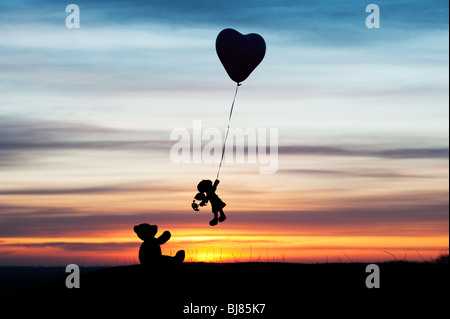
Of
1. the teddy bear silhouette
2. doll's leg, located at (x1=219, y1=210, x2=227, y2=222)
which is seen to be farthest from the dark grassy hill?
doll's leg, located at (x1=219, y1=210, x2=227, y2=222)

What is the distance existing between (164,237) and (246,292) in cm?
286

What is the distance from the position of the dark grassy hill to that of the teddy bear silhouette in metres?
0.21

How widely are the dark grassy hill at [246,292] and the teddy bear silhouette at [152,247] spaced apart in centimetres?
21

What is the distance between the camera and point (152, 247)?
680 inches

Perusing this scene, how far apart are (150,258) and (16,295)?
394 centimetres

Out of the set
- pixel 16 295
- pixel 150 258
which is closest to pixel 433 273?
pixel 150 258

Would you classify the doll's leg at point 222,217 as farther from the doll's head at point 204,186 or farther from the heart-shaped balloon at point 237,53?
the heart-shaped balloon at point 237,53

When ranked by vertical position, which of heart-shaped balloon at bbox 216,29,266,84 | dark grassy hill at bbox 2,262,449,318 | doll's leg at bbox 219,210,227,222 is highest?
heart-shaped balloon at bbox 216,29,266,84

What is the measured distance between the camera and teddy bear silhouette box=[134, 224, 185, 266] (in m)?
17.2

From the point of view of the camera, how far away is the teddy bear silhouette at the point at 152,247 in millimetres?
17219

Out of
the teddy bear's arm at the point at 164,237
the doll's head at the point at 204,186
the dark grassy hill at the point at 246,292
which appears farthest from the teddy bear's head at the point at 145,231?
the doll's head at the point at 204,186

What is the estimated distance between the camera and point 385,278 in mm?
16953

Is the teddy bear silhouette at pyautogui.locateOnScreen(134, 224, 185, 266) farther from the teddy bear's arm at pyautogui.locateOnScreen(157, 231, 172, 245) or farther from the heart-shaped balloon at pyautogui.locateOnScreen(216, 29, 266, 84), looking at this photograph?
the heart-shaped balloon at pyautogui.locateOnScreen(216, 29, 266, 84)
